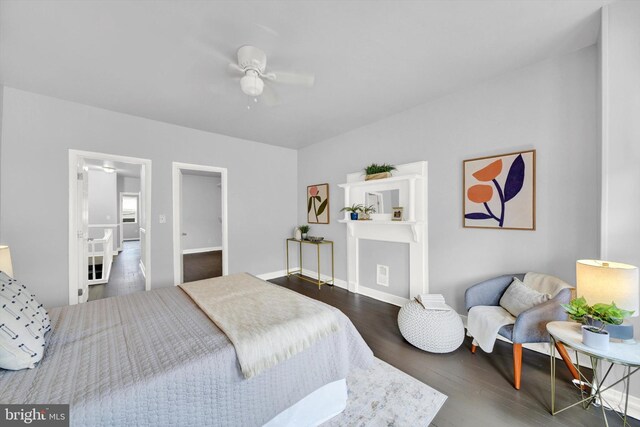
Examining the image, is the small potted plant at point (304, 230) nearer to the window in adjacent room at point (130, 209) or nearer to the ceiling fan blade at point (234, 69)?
the ceiling fan blade at point (234, 69)

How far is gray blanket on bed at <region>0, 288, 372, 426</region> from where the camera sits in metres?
0.93

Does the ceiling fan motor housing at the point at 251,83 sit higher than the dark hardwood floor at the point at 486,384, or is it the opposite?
the ceiling fan motor housing at the point at 251,83

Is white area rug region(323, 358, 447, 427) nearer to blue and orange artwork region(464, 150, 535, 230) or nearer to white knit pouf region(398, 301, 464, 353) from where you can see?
white knit pouf region(398, 301, 464, 353)

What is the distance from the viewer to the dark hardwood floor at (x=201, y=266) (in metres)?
4.87

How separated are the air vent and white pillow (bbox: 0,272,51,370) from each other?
3208 millimetres

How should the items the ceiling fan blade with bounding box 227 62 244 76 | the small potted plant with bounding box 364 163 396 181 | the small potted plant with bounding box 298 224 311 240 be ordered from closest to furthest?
1. the ceiling fan blade with bounding box 227 62 244 76
2. the small potted plant with bounding box 364 163 396 181
3. the small potted plant with bounding box 298 224 311 240

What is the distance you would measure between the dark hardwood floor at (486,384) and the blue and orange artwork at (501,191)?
122 centimetres

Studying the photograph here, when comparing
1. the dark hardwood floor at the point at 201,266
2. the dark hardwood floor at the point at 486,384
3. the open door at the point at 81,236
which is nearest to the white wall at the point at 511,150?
the dark hardwood floor at the point at 486,384

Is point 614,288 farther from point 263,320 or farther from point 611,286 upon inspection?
point 263,320

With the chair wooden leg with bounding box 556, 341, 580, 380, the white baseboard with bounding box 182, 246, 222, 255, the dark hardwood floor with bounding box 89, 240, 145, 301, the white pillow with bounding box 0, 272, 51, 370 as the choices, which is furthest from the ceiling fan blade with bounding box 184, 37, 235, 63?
the white baseboard with bounding box 182, 246, 222, 255

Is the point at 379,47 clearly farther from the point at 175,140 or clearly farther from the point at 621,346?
the point at 175,140

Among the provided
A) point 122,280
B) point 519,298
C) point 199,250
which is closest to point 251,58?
point 519,298

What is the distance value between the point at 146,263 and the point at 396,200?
365 cm

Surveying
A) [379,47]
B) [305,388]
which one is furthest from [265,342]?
[379,47]
